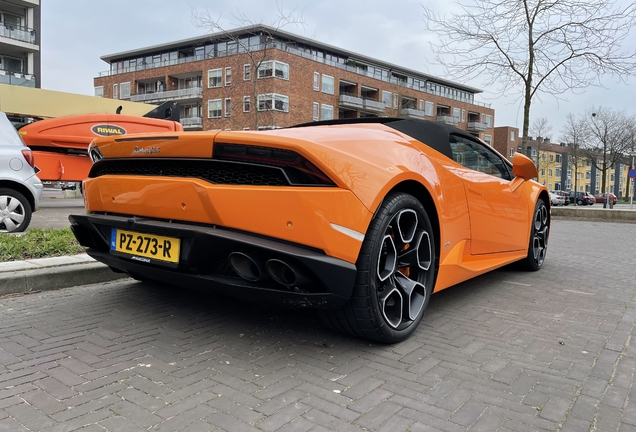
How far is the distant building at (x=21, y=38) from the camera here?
1310 inches

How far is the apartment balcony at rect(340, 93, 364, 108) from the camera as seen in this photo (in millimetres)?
50812

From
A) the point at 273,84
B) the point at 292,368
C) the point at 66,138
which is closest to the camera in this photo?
the point at 292,368

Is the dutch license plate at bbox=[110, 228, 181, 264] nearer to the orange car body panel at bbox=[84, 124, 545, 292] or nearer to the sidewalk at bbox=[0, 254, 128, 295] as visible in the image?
the orange car body panel at bbox=[84, 124, 545, 292]

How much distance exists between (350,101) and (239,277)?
166ft

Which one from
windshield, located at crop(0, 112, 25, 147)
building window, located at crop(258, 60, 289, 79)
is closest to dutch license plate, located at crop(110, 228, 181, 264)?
windshield, located at crop(0, 112, 25, 147)

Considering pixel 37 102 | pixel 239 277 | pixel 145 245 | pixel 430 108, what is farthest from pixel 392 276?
pixel 430 108

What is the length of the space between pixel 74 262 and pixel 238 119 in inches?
1551

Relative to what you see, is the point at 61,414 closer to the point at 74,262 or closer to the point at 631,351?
the point at 74,262

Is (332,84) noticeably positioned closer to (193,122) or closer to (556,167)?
(193,122)

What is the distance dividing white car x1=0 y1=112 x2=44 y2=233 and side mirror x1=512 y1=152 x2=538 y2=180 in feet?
19.4

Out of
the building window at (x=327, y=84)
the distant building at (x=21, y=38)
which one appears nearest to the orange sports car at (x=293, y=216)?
the distant building at (x=21, y=38)

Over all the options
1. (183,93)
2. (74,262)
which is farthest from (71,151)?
(183,93)

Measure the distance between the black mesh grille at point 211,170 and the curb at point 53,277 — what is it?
5.47 ft

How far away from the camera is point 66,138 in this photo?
10508 mm
